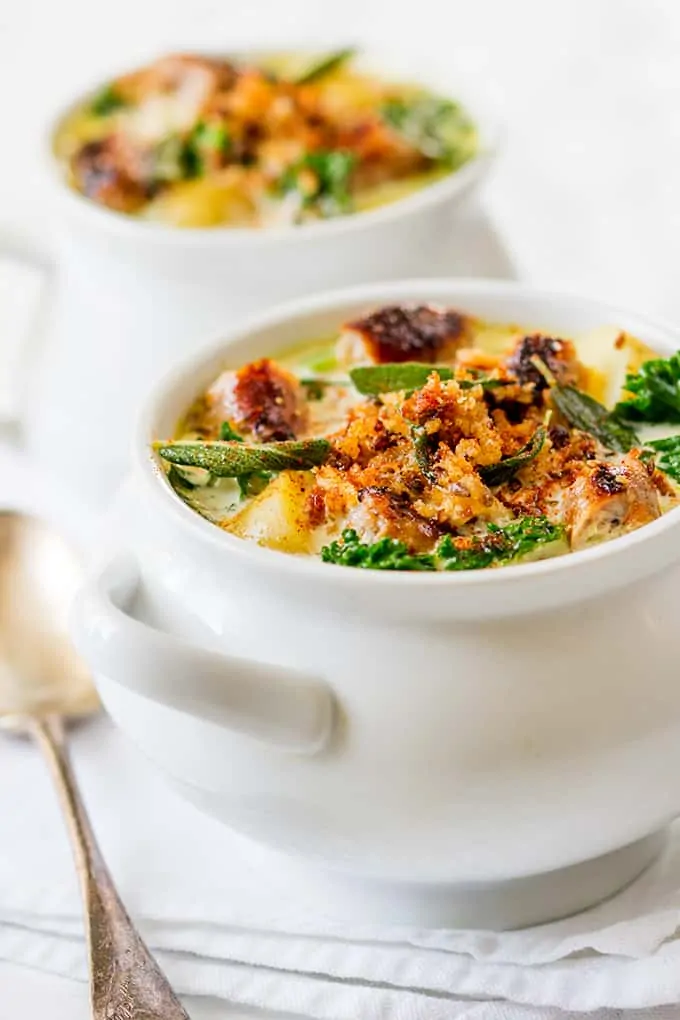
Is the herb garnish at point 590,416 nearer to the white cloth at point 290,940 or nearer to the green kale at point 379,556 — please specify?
the green kale at point 379,556

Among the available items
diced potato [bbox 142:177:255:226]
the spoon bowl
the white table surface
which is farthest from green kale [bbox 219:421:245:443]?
the white table surface

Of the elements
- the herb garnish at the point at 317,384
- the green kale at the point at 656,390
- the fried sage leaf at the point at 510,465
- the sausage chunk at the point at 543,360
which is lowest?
the herb garnish at the point at 317,384

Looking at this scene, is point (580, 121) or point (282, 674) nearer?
point (282, 674)

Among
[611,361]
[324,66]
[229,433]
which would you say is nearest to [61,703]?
[229,433]

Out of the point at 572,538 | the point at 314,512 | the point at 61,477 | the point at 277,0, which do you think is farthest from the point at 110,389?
the point at 277,0

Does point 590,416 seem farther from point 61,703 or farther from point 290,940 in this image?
point 61,703

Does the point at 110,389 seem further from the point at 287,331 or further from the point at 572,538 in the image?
the point at 572,538

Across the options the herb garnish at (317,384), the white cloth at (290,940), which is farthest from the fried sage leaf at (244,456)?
the white cloth at (290,940)
